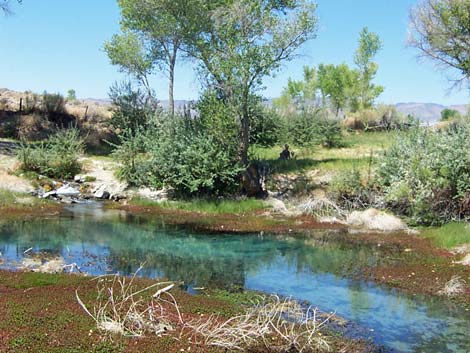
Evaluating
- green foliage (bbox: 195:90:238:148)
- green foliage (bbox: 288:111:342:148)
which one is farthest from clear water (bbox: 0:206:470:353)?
green foliage (bbox: 288:111:342:148)

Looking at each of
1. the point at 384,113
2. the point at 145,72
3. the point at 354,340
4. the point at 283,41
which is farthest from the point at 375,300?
the point at 384,113

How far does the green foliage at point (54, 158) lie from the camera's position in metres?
31.8

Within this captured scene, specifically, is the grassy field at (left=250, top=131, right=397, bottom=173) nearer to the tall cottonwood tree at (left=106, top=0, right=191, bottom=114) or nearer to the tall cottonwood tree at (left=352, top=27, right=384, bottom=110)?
the tall cottonwood tree at (left=106, top=0, right=191, bottom=114)

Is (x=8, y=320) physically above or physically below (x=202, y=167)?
below

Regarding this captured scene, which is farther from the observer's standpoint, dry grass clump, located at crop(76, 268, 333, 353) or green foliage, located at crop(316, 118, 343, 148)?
green foliage, located at crop(316, 118, 343, 148)

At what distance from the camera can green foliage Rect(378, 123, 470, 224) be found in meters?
23.1

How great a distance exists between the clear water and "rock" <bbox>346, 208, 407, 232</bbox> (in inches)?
125

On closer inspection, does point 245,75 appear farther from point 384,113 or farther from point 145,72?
point 384,113

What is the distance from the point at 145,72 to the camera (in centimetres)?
4456

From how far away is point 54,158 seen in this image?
107 feet

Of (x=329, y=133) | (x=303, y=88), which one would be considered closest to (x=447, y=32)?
(x=329, y=133)

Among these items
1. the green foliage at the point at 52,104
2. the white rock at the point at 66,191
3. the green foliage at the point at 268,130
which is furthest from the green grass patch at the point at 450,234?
the green foliage at the point at 52,104

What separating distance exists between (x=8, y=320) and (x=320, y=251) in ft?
40.4

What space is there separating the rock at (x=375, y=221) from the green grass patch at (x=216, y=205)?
4780 mm
